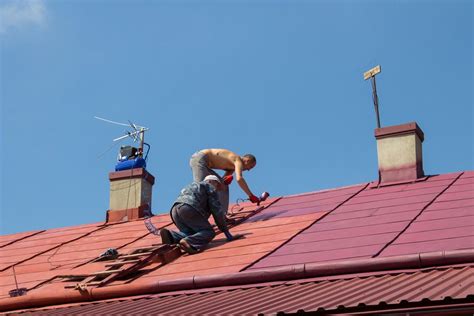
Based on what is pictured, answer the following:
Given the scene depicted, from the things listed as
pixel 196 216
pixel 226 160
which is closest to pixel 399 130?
pixel 226 160

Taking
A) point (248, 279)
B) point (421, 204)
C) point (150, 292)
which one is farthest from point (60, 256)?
point (421, 204)

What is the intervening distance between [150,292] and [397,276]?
258cm

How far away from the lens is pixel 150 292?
312 inches

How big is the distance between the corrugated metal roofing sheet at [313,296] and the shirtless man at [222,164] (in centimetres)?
334

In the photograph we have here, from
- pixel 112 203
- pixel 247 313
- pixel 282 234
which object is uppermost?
pixel 112 203

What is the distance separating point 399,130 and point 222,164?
8.06 ft

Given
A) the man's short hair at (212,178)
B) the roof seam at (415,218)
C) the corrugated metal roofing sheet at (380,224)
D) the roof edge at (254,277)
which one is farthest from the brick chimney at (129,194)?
the roof seam at (415,218)

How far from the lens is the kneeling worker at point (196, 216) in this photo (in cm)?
940

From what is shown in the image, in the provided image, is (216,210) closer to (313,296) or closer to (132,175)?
(313,296)

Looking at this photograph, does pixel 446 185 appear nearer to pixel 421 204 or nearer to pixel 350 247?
pixel 421 204

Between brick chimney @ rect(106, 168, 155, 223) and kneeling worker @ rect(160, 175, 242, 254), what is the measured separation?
10.5 ft

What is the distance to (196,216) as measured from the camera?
31.1 ft

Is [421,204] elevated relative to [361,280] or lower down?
elevated

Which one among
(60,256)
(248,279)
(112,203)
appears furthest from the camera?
(112,203)
